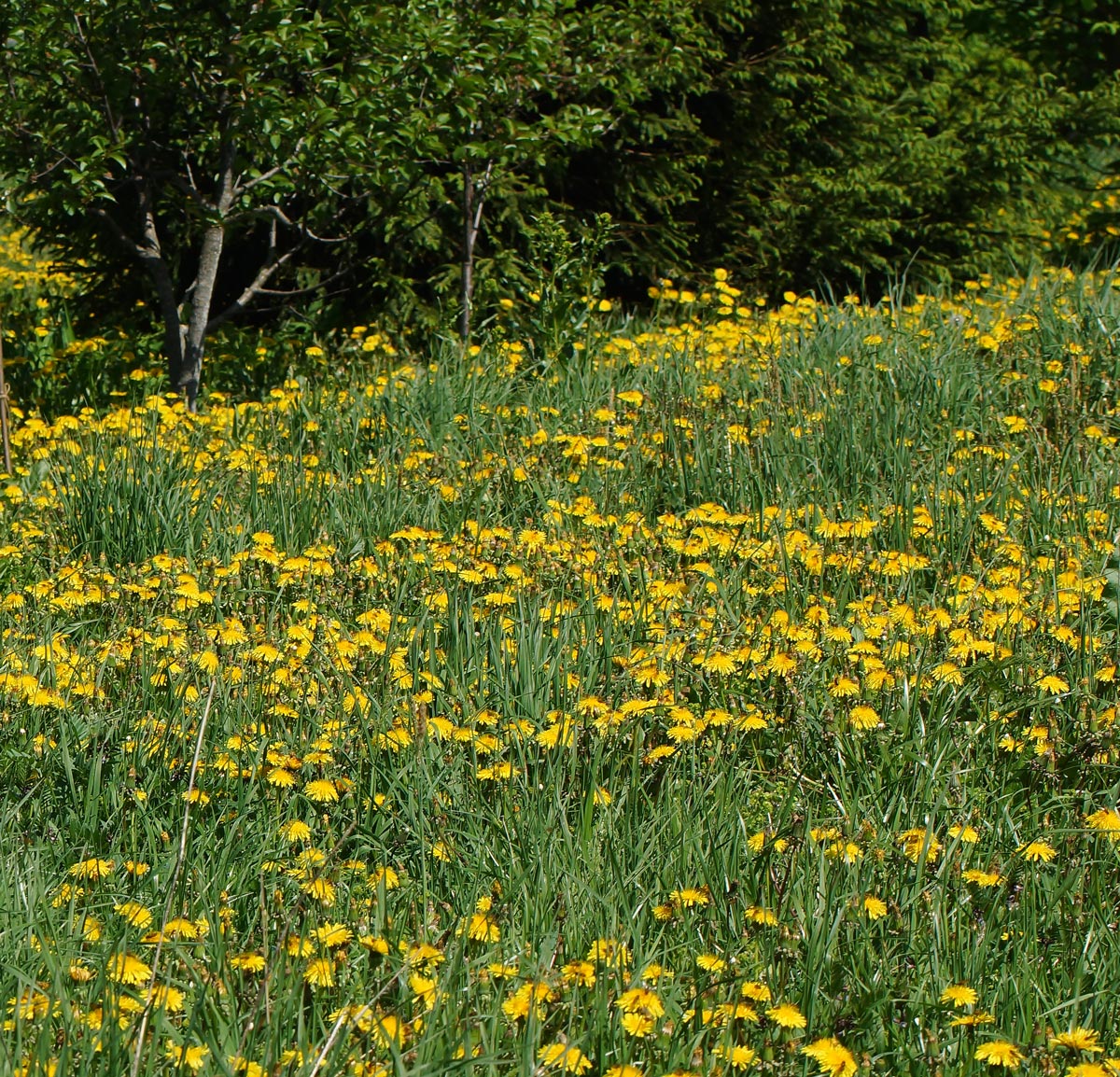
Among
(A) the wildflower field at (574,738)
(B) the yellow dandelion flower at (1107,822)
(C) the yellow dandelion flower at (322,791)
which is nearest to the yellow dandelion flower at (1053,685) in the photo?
(A) the wildflower field at (574,738)

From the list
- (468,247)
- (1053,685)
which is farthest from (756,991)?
(468,247)

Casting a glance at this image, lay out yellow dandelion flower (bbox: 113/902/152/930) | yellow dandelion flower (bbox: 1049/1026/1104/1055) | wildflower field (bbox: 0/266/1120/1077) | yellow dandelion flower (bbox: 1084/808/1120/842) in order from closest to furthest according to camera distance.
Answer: yellow dandelion flower (bbox: 1049/1026/1104/1055) < wildflower field (bbox: 0/266/1120/1077) < yellow dandelion flower (bbox: 113/902/152/930) < yellow dandelion flower (bbox: 1084/808/1120/842)

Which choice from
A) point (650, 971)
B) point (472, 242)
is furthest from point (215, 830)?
point (472, 242)

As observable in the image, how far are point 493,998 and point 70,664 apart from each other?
1.45 meters

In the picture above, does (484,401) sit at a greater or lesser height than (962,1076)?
greater

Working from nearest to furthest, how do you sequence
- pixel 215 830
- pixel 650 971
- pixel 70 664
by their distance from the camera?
pixel 650 971, pixel 215 830, pixel 70 664

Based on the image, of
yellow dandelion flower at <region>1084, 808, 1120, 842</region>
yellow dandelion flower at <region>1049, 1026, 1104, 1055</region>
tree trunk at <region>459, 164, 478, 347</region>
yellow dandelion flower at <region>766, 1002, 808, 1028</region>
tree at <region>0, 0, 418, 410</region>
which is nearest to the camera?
yellow dandelion flower at <region>1049, 1026, 1104, 1055</region>

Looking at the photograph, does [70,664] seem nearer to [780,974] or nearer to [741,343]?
[780,974]

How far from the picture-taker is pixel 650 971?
183 cm

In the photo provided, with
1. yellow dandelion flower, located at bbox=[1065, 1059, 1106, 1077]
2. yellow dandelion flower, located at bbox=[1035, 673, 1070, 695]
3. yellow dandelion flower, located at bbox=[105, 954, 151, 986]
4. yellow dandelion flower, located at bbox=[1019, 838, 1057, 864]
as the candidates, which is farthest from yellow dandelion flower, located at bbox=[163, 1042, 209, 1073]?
yellow dandelion flower, located at bbox=[1035, 673, 1070, 695]

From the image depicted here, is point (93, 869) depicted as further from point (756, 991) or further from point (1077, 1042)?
point (1077, 1042)

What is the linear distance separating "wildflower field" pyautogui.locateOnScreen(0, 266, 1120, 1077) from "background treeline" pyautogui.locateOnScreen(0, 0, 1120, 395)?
1.31 meters

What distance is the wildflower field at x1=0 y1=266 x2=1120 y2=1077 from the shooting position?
179 centimetres

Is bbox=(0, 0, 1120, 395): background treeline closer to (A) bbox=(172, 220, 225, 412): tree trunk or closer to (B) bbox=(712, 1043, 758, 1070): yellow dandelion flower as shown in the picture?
(A) bbox=(172, 220, 225, 412): tree trunk
